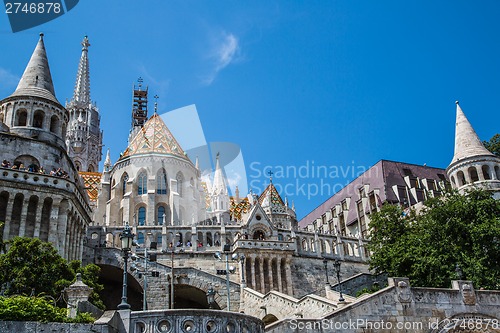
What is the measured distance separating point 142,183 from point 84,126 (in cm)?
4161

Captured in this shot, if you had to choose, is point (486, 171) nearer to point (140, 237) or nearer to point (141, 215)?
point (140, 237)

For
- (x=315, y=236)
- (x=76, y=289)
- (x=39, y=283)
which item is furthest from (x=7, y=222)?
(x=315, y=236)

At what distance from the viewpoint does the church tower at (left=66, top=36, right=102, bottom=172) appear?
8575cm

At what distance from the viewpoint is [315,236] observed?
44.1 m

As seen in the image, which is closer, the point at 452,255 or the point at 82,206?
the point at 452,255

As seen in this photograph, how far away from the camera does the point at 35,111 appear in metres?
37.2

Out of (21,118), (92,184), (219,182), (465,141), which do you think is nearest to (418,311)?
(21,118)

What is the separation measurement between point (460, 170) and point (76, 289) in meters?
37.0

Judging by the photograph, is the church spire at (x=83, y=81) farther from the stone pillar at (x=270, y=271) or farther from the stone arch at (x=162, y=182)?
the stone pillar at (x=270, y=271)

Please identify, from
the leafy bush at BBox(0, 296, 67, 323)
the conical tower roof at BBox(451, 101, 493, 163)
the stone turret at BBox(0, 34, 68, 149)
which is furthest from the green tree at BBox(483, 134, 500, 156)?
the leafy bush at BBox(0, 296, 67, 323)

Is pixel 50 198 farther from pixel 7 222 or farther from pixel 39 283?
pixel 39 283

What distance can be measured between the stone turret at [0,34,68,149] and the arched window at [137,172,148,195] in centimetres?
1368

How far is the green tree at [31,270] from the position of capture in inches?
917

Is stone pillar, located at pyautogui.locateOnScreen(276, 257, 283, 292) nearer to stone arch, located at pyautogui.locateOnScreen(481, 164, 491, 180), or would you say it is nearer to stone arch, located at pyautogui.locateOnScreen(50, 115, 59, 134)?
stone arch, located at pyautogui.locateOnScreen(50, 115, 59, 134)
